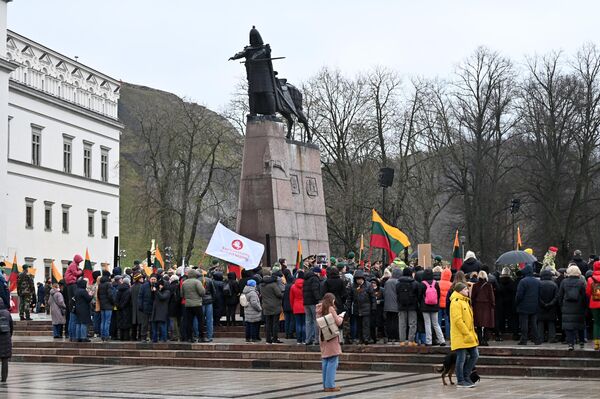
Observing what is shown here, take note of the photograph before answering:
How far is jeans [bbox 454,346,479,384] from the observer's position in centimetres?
1694

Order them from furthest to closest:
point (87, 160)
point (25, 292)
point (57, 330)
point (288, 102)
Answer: point (87, 160) → point (25, 292) → point (288, 102) → point (57, 330)

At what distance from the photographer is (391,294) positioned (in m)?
22.2

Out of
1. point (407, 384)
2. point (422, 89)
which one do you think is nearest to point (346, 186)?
point (422, 89)

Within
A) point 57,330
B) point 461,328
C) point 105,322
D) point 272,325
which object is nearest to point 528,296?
point 461,328

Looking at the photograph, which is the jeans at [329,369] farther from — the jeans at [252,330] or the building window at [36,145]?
the building window at [36,145]

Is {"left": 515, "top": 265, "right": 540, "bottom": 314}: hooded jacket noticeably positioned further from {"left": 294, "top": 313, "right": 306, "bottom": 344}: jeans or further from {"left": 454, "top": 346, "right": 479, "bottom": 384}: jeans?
{"left": 294, "top": 313, "right": 306, "bottom": 344}: jeans

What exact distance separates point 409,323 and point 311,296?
6.59 ft

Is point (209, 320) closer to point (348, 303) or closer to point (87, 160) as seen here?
point (348, 303)

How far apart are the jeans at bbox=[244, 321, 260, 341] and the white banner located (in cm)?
181

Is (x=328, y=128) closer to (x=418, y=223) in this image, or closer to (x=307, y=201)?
(x=418, y=223)

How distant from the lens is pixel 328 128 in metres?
59.0

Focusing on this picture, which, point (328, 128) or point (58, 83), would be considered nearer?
point (328, 128)

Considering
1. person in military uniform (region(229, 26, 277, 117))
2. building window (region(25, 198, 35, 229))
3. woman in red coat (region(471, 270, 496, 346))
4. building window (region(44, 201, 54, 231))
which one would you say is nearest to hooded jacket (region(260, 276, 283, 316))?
woman in red coat (region(471, 270, 496, 346))

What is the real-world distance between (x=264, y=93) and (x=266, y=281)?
31.2ft
